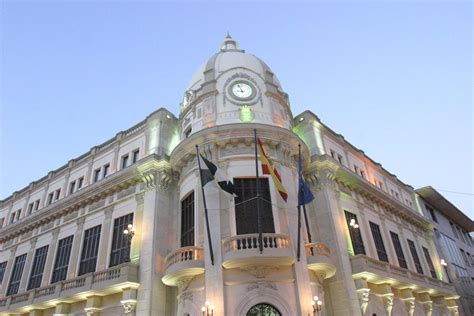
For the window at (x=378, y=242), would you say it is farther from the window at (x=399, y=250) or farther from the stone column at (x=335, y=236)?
the stone column at (x=335, y=236)

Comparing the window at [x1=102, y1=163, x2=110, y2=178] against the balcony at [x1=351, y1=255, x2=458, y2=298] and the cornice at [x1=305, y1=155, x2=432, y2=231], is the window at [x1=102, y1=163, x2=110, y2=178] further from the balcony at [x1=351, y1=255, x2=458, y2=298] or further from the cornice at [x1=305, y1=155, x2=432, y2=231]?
the balcony at [x1=351, y1=255, x2=458, y2=298]

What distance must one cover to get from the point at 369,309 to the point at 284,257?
32.4 ft

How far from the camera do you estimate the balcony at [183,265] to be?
20.0 metres

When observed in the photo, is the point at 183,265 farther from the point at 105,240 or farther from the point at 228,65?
the point at 228,65

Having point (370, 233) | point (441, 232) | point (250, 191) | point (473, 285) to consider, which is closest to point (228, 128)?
point (250, 191)

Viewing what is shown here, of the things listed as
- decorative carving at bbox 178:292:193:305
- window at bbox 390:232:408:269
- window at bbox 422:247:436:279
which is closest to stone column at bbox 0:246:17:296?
decorative carving at bbox 178:292:193:305

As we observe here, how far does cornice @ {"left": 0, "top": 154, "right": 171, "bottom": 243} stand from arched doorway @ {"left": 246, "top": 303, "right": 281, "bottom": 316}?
12501 mm

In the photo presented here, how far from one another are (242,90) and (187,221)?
10930mm

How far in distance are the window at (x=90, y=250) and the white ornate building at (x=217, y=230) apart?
119 mm

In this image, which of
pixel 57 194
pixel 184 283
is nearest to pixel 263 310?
pixel 184 283

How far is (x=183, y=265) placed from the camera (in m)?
20.1

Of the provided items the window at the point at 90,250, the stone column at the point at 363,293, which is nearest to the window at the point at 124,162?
the window at the point at 90,250

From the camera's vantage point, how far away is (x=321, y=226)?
25.8 m

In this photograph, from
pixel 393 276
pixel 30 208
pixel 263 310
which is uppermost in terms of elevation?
pixel 30 208
